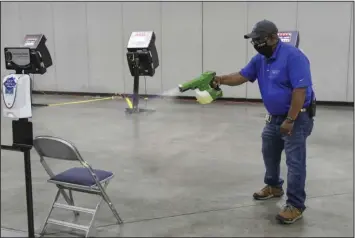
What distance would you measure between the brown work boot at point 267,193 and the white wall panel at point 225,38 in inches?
230

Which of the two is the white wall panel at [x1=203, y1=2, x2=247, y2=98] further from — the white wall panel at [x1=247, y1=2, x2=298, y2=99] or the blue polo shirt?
the blue polo shirt

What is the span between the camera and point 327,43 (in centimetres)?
901

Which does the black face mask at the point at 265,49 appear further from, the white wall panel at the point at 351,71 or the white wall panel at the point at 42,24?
the white wall panel at the point at 42,24

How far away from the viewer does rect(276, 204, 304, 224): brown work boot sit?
11.2ft

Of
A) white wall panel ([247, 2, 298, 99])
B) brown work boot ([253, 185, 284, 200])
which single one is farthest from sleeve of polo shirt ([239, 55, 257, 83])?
white wall panel ([247, 2, 298, 99])

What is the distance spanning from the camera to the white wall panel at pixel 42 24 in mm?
11078

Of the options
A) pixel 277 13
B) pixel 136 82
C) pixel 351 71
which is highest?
pixel 277 13

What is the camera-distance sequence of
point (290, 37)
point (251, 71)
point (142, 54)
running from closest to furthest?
point (251, 71)
point (290, 37)
point (142, 54)

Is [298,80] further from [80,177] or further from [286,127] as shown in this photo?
[80,177]

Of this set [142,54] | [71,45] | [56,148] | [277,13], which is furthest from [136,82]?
[56,148]

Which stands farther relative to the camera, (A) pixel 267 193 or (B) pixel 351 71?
(B) pixel 351 71

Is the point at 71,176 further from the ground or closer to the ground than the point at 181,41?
closer to the ground

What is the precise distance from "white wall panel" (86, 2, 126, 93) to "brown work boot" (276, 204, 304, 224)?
25.0ft

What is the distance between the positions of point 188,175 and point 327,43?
18.2ft
